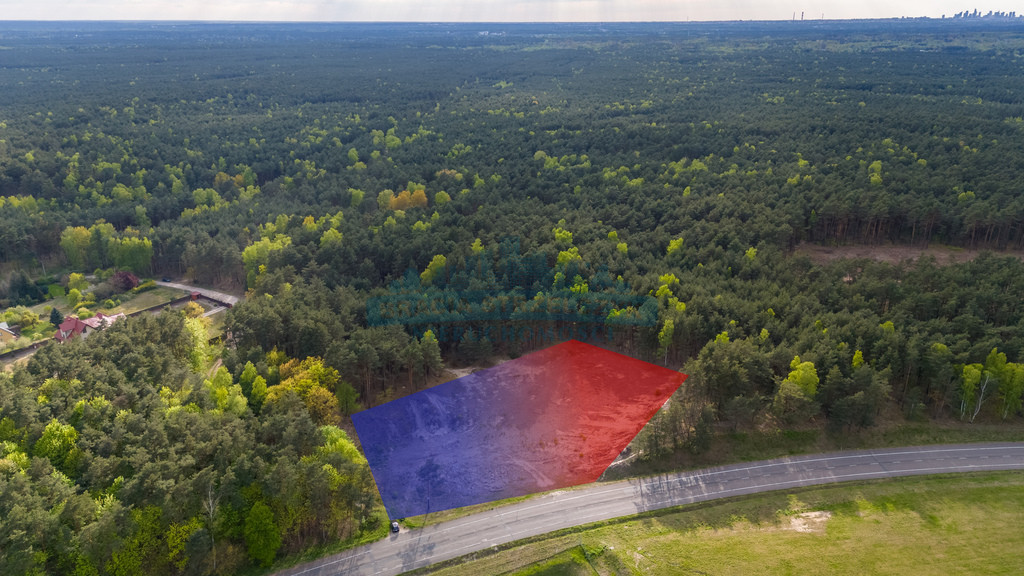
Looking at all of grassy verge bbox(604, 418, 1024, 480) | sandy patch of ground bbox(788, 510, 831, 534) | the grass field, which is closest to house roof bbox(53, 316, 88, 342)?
the grass field

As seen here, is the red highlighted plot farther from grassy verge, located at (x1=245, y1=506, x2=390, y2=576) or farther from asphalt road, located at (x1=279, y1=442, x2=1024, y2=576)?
asphalt road, located at (x1=279, y1=442, x2=1024, y2=576)

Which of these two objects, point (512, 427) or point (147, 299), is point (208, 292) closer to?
point (147, 299)

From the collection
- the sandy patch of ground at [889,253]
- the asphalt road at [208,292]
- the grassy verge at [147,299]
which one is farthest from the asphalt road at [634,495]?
the grassy verge at [147,299]

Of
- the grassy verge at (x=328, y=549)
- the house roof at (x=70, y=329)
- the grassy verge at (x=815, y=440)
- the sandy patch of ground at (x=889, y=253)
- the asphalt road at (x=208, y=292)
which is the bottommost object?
the grassy verge at (x=328, y=549)

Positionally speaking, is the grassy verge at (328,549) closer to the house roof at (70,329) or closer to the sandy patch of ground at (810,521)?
the sandy patch of ground at (810,521)

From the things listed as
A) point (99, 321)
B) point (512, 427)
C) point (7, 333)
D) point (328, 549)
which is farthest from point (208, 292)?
point (328, 549)

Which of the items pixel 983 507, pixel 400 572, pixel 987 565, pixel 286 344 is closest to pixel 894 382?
pixel 983 507

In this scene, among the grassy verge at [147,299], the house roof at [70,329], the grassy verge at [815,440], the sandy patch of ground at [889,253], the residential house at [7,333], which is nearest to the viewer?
the grassy verge at [815,440]
